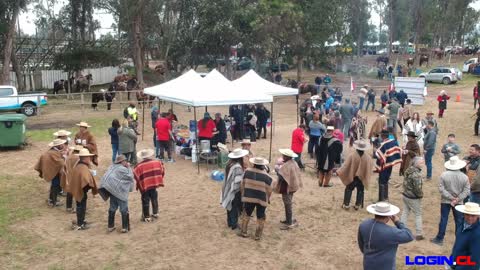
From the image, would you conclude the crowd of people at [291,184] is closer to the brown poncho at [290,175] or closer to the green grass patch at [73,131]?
the brown poncho at [290,175]

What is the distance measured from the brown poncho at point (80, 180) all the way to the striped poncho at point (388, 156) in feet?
18.9

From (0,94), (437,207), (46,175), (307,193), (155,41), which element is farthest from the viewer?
(155,41)

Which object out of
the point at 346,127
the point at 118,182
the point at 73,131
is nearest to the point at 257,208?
the point at 118,182

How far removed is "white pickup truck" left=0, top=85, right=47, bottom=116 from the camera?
20727mm

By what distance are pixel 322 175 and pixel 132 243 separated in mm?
5131

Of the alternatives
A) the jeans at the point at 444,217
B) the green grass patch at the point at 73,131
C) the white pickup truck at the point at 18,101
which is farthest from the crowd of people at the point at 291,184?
the white pickup truck at the point at 18,101

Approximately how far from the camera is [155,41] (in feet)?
115

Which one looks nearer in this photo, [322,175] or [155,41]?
[322,175]

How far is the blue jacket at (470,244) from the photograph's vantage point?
5355 millimetres

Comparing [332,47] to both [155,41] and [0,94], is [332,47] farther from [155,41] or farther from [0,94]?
[0,94]

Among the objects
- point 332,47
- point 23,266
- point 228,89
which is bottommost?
point 23,266

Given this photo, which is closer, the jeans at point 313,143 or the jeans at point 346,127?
the jeans at point 313,143

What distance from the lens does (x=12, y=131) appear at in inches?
572

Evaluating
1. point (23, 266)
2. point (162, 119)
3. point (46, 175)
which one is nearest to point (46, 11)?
point (162, 119)
